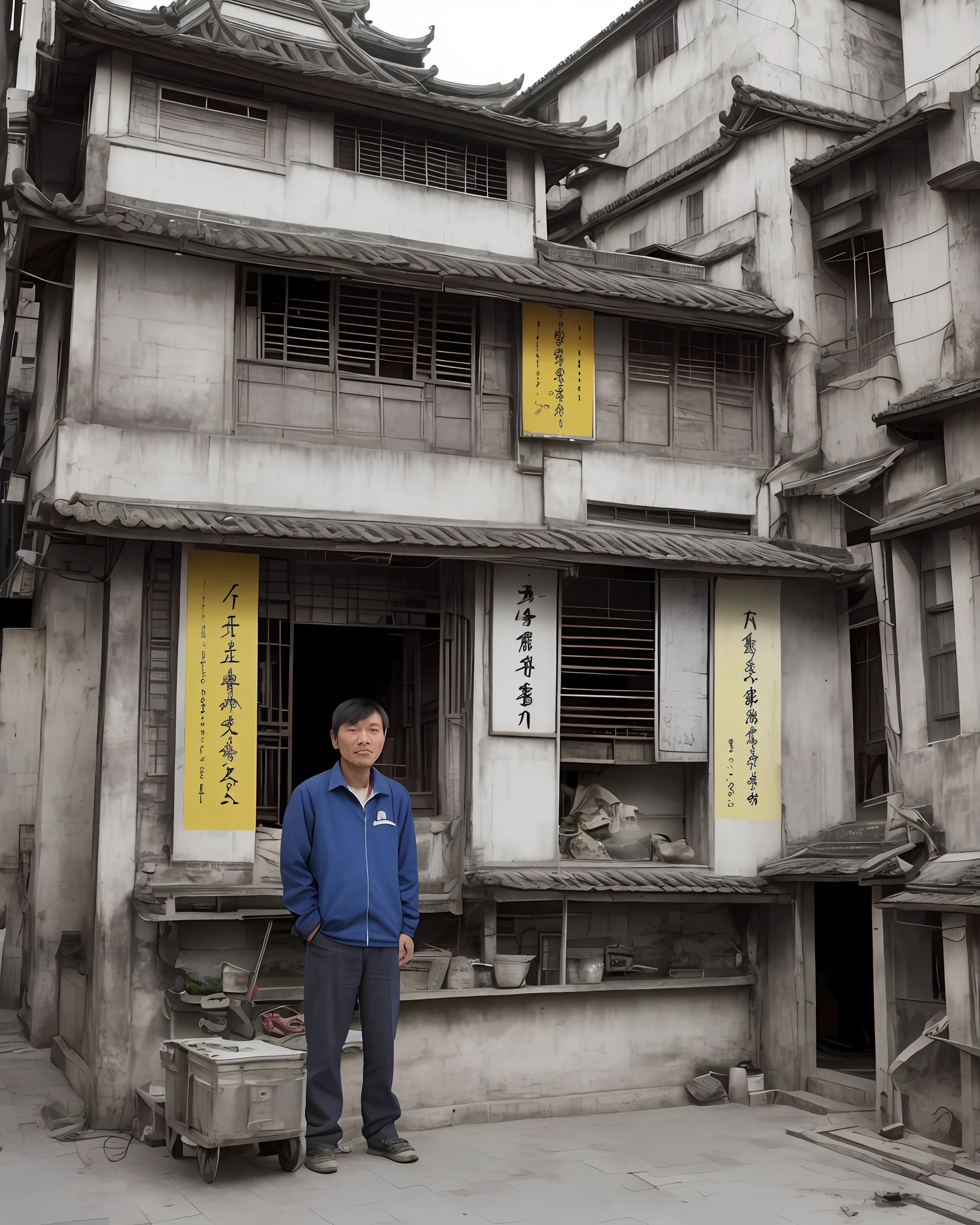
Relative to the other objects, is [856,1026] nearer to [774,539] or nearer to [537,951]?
[537,951]

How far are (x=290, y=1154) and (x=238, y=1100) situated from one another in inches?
28.4

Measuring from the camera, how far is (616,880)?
12.6 m

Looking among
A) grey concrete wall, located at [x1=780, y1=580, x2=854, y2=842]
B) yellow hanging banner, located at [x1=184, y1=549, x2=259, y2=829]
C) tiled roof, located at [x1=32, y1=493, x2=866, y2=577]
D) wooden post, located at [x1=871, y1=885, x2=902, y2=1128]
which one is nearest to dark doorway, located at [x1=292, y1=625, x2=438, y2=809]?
yellow hanging banner, located at [x1=184, y1=549, x2=259, y2=829]

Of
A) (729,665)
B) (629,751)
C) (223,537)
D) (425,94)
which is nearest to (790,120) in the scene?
(425,94)

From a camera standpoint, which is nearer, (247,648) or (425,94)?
(247,648)

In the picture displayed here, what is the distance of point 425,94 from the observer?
43.9ft

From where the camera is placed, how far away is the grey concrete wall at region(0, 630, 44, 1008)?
610 inches

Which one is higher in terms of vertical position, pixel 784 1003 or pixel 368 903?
pixel 368 903

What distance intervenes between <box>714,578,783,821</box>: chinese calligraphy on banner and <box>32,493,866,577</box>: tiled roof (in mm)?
586

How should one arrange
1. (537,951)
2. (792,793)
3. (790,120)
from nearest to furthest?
(537,951) < (792,793) < (790,120)

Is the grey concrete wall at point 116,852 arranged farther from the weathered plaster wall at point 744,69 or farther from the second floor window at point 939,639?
the weathered plaster wall at point 744,69

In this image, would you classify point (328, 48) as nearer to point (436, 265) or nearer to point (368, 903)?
point (436, 265)

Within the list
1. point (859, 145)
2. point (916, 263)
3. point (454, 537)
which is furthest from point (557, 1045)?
point (859, 145)

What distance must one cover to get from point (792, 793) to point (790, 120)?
7831 millimetres
